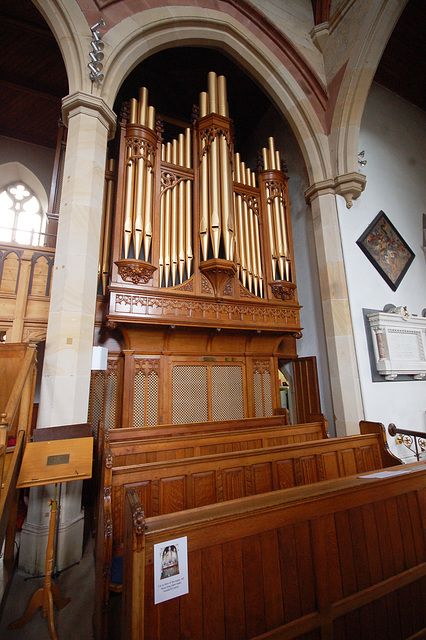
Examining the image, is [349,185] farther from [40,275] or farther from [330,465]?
[40,275]

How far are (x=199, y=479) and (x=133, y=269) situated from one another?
261cm

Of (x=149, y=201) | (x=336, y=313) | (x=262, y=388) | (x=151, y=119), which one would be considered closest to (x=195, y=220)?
(x=149, y=201)

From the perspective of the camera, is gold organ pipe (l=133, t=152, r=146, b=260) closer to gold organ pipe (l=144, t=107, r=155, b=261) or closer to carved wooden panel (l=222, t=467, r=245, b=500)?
gold organ pipe (l=144, t=107, r=155, b=261)

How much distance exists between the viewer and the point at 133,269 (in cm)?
388

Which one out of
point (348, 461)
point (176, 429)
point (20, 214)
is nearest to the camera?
point (348, 461)

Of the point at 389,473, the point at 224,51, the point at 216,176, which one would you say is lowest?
the point at 389,473

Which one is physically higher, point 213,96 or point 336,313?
point 213,96

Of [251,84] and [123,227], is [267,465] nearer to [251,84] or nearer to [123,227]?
[123,227]

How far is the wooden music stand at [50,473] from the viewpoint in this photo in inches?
77.2

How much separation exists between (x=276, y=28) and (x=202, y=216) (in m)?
3.50

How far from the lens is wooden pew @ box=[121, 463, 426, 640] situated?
115 centimetres

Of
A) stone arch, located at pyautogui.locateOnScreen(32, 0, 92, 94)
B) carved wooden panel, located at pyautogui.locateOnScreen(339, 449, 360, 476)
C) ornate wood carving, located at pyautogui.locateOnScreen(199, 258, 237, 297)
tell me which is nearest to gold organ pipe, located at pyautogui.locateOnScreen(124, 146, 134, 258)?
stone arch, located at pyautogui.locateOnScreen(32, 0, 92, 94)

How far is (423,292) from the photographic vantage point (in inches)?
208

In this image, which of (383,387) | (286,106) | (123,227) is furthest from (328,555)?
(286,106)
